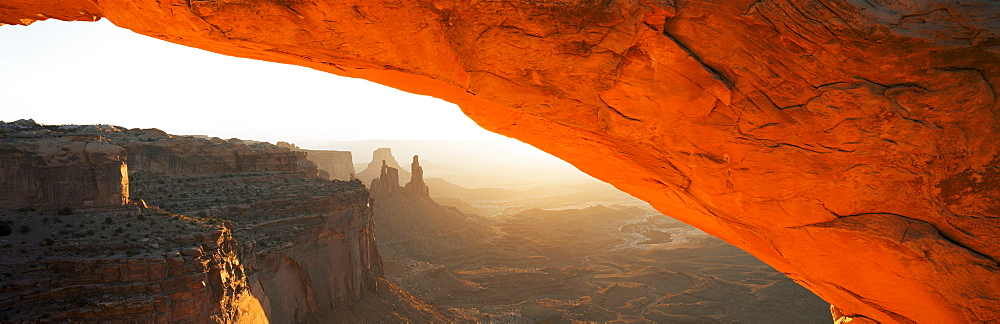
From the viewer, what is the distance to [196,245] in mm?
18641

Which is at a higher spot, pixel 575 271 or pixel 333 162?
pixel 333 162

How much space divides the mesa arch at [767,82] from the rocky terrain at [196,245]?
11891 mm

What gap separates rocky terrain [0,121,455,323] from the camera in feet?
53.6

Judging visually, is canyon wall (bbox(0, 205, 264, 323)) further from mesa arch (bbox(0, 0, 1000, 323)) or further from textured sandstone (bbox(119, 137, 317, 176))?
textured sandstone (bbox(119, 137, 317, 176))

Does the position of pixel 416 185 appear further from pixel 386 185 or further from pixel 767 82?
pixel 767 82

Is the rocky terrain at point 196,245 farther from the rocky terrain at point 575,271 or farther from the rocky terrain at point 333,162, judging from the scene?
the rocky terrain at point 333,162

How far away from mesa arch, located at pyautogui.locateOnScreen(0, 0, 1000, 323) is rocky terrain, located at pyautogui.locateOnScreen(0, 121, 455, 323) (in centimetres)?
1189

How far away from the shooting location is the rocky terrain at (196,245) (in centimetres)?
1633

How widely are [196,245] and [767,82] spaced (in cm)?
1949

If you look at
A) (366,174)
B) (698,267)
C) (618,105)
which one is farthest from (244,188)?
(366,174)

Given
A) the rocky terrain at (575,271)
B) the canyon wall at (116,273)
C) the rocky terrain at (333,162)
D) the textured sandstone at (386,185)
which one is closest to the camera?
the canyon wall at (116,273)

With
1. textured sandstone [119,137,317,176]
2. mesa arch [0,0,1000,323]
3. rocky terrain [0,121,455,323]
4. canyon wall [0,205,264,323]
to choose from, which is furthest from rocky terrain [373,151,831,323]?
mesa arch [0,0,1000,323]

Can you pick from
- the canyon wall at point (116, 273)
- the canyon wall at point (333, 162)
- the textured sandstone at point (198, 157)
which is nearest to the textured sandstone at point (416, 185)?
the canyon wall at point (333, 162)

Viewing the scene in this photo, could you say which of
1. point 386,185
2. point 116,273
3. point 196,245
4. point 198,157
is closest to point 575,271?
point 386,185
